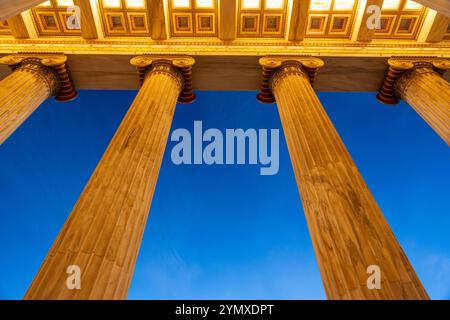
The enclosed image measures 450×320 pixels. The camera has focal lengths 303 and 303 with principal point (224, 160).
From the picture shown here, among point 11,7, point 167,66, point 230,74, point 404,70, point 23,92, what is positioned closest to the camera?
point 11,7

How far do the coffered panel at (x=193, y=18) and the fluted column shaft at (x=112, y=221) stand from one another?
10.4m

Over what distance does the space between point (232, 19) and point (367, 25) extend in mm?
8817

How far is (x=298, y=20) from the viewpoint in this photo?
784 inches

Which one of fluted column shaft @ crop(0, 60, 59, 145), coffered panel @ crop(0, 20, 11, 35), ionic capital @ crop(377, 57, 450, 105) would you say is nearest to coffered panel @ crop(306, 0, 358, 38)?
ionic capital @ crop(377, 57, 450, 105)

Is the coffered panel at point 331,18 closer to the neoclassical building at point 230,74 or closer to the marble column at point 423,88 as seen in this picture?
the neoclassical building at point 230,74

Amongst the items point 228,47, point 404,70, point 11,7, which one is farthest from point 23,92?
point 404,70

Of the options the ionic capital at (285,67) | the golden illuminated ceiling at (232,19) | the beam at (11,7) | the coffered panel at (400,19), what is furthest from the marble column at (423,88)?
the beam at (11,7)

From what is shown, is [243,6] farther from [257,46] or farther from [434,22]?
[434,22]

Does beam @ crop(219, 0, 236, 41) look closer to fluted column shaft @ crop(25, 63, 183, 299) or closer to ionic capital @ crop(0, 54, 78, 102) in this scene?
fluted column shaft @ crop(25, 63, 183, 299)

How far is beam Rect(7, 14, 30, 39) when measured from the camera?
65.1ft

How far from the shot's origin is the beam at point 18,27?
1983 centimetres

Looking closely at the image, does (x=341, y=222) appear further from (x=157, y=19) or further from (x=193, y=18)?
(x=193, y=18)

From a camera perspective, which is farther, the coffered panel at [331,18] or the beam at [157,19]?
the coffered panel at [331,18]

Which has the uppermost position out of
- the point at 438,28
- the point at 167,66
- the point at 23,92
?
the point at 438,28
